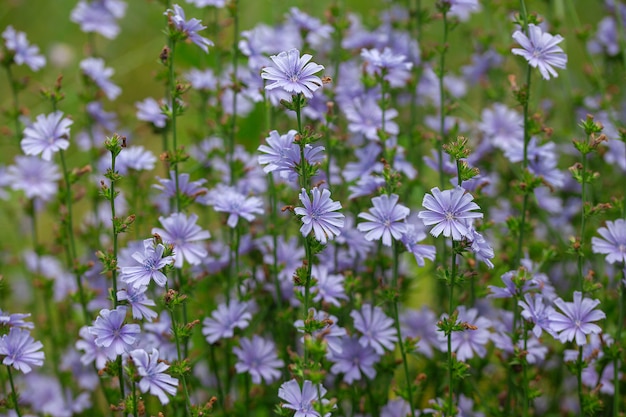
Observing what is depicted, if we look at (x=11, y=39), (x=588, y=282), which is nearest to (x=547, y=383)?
(x=588, y=282)

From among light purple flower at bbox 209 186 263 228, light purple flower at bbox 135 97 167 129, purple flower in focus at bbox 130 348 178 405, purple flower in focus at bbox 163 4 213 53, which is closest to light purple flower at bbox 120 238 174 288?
purple flower in focus at bbox 130 348 178 405

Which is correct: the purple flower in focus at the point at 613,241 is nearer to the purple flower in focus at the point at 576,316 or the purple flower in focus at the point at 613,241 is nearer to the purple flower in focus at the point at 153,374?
the purple flower in focus at the point at 576,316

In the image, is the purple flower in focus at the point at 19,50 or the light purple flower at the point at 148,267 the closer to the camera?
the light purple flower at the point at 148,267

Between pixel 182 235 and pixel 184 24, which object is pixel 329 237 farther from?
pixel 184 24

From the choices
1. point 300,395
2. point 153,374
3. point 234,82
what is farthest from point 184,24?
point 300,395

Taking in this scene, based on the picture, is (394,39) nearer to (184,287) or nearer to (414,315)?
(414,315)

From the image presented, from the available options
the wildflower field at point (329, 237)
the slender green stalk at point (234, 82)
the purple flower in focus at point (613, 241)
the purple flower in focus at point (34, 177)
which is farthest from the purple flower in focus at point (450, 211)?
the purple flower in focus at point (34, 177)

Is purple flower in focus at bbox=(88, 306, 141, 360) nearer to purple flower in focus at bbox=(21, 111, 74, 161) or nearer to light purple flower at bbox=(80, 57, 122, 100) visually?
purple flower in focus at bbox=(21, 111, 74, 161)
